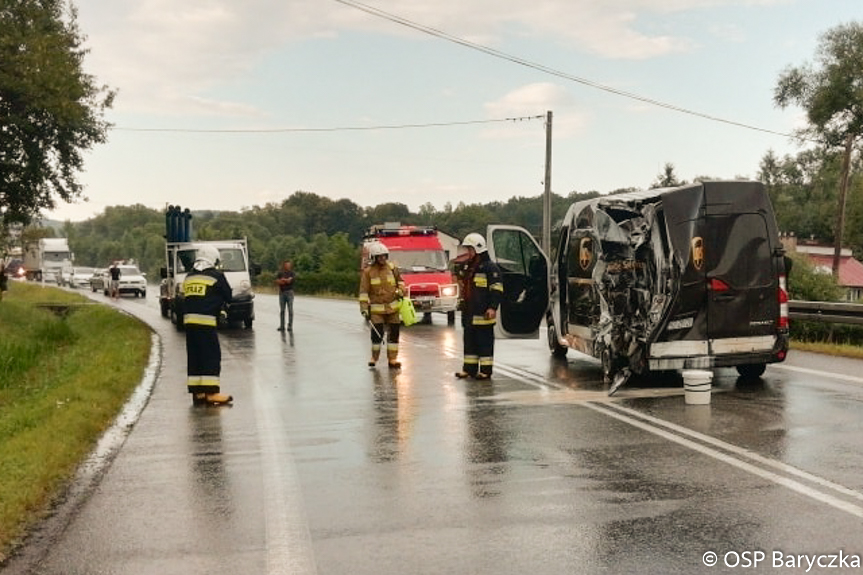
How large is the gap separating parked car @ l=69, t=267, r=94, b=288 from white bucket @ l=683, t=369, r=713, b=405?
62260 mm

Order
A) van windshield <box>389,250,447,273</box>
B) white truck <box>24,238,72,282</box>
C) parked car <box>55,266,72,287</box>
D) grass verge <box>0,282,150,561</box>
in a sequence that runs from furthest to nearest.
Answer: white truck <box>24,238,72,282</box> → parked car <box>55,266,72,287</box> → van windshield <box>389,250,447,273</box> → grass verge <box>0,282,150,561</box>

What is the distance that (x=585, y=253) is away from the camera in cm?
1348

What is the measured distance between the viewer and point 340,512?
6.24 metres

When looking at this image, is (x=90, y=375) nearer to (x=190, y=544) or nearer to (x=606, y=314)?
(x=606, y=314)

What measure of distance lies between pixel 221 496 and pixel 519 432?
10.7 feet

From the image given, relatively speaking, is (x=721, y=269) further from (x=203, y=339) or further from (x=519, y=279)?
(x=203, y=339)

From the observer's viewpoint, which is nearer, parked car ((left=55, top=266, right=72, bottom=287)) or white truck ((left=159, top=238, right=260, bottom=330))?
white truck ((left=159, top=238, right=260, bottom=330))

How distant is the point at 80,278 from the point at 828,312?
59370mm

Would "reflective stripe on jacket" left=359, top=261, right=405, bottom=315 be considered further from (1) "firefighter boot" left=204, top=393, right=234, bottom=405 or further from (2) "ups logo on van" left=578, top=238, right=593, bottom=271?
(1) "firefighter boot" left=204, top=393, right=234, bottom=405

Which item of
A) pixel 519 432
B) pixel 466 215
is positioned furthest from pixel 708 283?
pixel 466 215

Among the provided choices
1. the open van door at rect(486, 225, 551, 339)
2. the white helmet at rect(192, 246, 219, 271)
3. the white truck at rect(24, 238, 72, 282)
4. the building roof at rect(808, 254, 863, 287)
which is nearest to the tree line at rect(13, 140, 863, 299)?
the white truck at rect(24, 238, 72, 282)

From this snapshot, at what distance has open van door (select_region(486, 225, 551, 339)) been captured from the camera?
14.9 metres

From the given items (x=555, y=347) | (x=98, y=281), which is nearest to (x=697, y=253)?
(x=555, y=347)

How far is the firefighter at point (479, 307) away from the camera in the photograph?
13.1 metres
